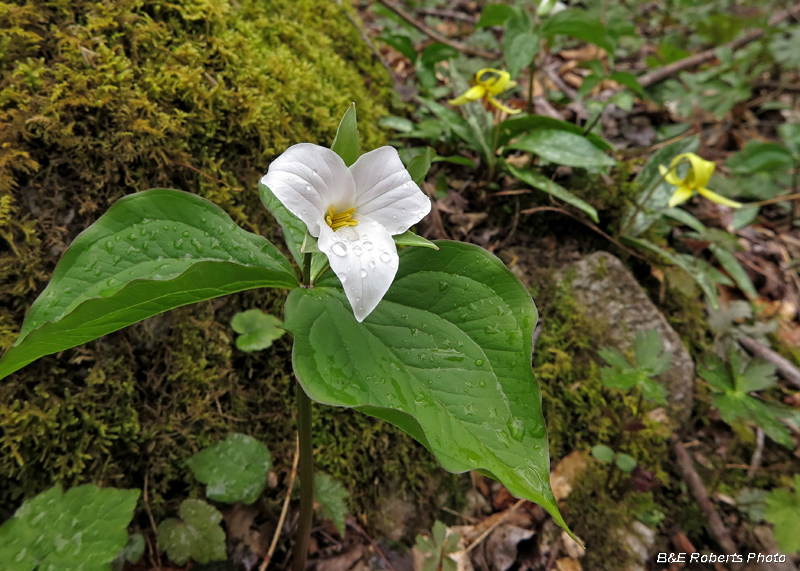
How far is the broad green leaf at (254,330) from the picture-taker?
1.40 meters

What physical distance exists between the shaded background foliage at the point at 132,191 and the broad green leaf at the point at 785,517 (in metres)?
1.42

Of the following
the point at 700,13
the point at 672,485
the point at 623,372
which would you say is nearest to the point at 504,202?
the point at 623,372

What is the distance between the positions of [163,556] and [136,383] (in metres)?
0.52

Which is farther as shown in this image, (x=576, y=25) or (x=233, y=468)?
(x=576, y=25)

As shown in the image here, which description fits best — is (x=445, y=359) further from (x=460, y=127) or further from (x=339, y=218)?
(x=460, y=127)

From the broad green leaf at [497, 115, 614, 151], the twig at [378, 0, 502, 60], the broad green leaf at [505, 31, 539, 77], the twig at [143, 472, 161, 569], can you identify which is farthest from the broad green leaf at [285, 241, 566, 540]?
the twig at [378, 0, 502, 60]

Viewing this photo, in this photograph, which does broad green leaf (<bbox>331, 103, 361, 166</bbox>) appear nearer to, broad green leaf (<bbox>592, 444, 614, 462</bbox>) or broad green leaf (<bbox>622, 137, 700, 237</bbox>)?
broad green leaf (<bbox>592, 444, 614, 462</bbox>)

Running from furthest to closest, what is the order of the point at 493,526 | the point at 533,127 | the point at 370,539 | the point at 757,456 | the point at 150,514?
the point at 533,127
the point at 757,456
the point at 493,526
the point at 370,539
the point at 150,514

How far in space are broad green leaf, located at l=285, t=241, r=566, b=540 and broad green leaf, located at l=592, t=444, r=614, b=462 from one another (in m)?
1.00

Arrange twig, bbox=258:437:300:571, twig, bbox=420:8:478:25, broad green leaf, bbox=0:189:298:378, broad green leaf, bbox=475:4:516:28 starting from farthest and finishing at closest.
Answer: twig, bbox=420:8:478:25
broad green leaf, bbox=475:4:516:28
twig, bbox=258:437:300:571
broad green leaf, bbox=0:189:298:378

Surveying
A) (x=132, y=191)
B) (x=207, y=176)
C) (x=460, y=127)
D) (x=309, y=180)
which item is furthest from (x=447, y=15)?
(x=309, y=180)

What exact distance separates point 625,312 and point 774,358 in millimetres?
882

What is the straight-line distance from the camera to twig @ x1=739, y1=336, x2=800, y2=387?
7.00 feet

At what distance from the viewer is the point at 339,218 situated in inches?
40.0
